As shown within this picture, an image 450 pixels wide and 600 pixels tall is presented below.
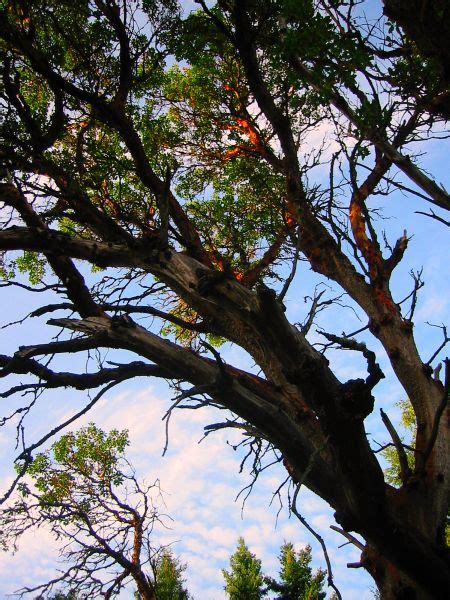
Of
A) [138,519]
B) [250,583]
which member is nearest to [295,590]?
[250,583]

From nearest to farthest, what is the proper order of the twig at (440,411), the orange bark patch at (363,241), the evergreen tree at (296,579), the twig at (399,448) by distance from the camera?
the twig at (440,411)
the twig at (399,448)
the orange bark patch at (363,241)
the evergreen tree at (296,579)

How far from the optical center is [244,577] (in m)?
19.5

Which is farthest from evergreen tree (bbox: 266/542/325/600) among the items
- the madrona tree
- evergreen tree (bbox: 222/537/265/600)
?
the madrona tree

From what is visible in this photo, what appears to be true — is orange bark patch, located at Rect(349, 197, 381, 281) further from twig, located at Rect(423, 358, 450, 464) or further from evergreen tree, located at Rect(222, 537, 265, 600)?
evergreen tree, located at Rect(222, 537, 265, 600)

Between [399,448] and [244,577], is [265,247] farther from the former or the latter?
[244,577]

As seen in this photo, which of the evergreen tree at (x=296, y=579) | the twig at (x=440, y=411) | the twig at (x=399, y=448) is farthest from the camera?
the evergreen tree at (x=296, y=579)

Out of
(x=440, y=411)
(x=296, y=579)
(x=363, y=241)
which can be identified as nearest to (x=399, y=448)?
(x=440, y=411)

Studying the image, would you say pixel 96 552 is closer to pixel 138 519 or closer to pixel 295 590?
pixel 138 519

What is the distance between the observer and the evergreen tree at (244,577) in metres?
18.8

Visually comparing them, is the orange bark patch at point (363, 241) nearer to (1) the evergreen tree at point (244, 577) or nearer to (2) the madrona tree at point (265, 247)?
(2) the madrona tree at point (265, 247)

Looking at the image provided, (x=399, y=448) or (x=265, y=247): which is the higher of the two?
(x=265, y=247)

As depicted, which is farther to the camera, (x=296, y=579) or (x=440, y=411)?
(x=296, y=579)

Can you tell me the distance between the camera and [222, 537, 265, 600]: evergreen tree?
18.8 meters

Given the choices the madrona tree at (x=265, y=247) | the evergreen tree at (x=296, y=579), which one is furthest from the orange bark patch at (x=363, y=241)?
the evergreen tree at (x=296, y=579)
